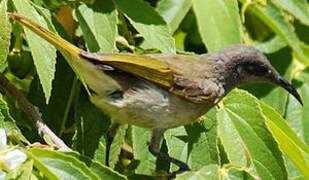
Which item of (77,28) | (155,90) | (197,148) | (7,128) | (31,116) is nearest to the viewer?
Result: (7,128)

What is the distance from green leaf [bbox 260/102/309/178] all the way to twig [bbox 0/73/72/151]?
3.80ft

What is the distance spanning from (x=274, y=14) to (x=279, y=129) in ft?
3.98

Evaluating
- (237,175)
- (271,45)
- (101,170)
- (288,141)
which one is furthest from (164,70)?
(271,45)

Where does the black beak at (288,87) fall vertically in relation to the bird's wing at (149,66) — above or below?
below

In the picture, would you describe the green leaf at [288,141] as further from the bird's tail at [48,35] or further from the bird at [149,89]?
the bird's tail at [48,35]

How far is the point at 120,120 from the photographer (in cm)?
349

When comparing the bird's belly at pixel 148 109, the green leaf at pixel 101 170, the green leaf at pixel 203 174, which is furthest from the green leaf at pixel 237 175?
the bird's belly at pixel 148 109

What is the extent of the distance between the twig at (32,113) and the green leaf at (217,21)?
1093mm

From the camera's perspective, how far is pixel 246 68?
4.01 m

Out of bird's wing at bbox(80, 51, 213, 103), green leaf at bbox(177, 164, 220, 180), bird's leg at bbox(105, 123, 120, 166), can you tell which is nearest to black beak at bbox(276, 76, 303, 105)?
bird's wing at bbox(80, 51, 213, 103)

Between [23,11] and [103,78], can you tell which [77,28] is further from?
[23,11]

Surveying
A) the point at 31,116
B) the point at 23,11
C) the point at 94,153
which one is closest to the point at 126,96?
the point at 94,153

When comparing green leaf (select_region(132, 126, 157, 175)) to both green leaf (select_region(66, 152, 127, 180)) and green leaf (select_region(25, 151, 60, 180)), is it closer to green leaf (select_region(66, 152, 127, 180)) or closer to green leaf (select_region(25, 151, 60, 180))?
green leaf (select_region(66, 152, 127, 180))

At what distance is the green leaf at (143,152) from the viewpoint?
343 centimetres
